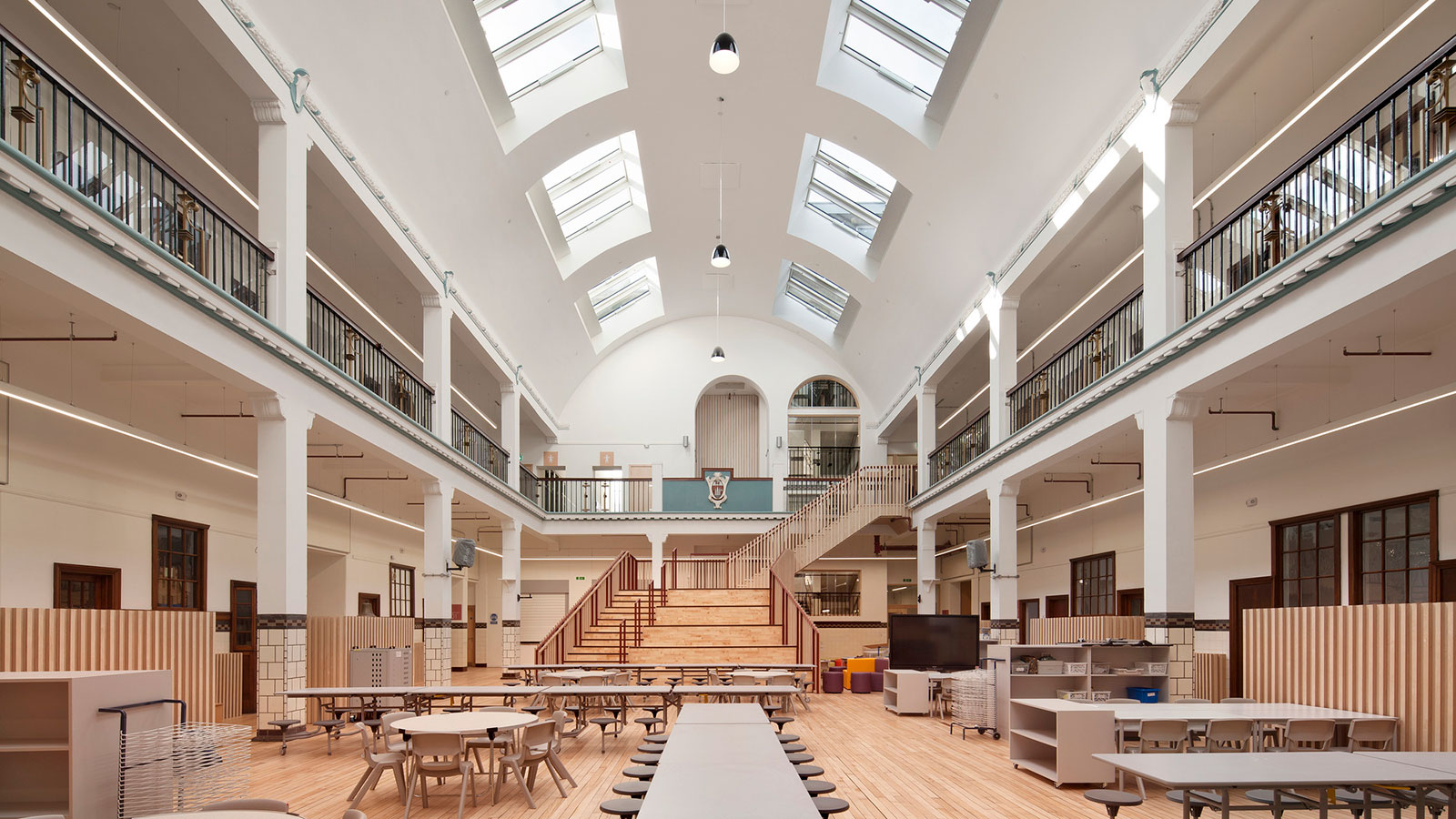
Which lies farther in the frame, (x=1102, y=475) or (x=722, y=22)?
(x=1102, y=475)

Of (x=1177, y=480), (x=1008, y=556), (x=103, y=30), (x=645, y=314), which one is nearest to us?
(x=103, y=30)

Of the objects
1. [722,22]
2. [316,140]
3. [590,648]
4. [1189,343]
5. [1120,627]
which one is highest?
[722,22]

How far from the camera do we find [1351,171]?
8.07 meters

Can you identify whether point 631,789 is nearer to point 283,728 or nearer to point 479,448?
point 283,728

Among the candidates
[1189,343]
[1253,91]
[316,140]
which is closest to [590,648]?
[316,140]

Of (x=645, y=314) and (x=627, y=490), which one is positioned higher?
(x=645, y=314)

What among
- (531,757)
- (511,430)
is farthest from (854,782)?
(511,430)

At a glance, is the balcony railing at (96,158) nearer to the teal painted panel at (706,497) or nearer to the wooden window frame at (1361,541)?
the wooden window frame at (1361,541)

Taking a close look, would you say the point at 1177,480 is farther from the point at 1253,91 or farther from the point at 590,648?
the point at 590,648

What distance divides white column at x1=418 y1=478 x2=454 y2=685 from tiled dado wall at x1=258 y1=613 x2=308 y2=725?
479 centimetres

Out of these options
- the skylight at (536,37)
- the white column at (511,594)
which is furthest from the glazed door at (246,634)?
the skylight at (536,37)

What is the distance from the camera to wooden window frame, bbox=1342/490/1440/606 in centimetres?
995

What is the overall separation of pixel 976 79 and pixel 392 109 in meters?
7.45

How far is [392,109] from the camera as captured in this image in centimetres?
1227
